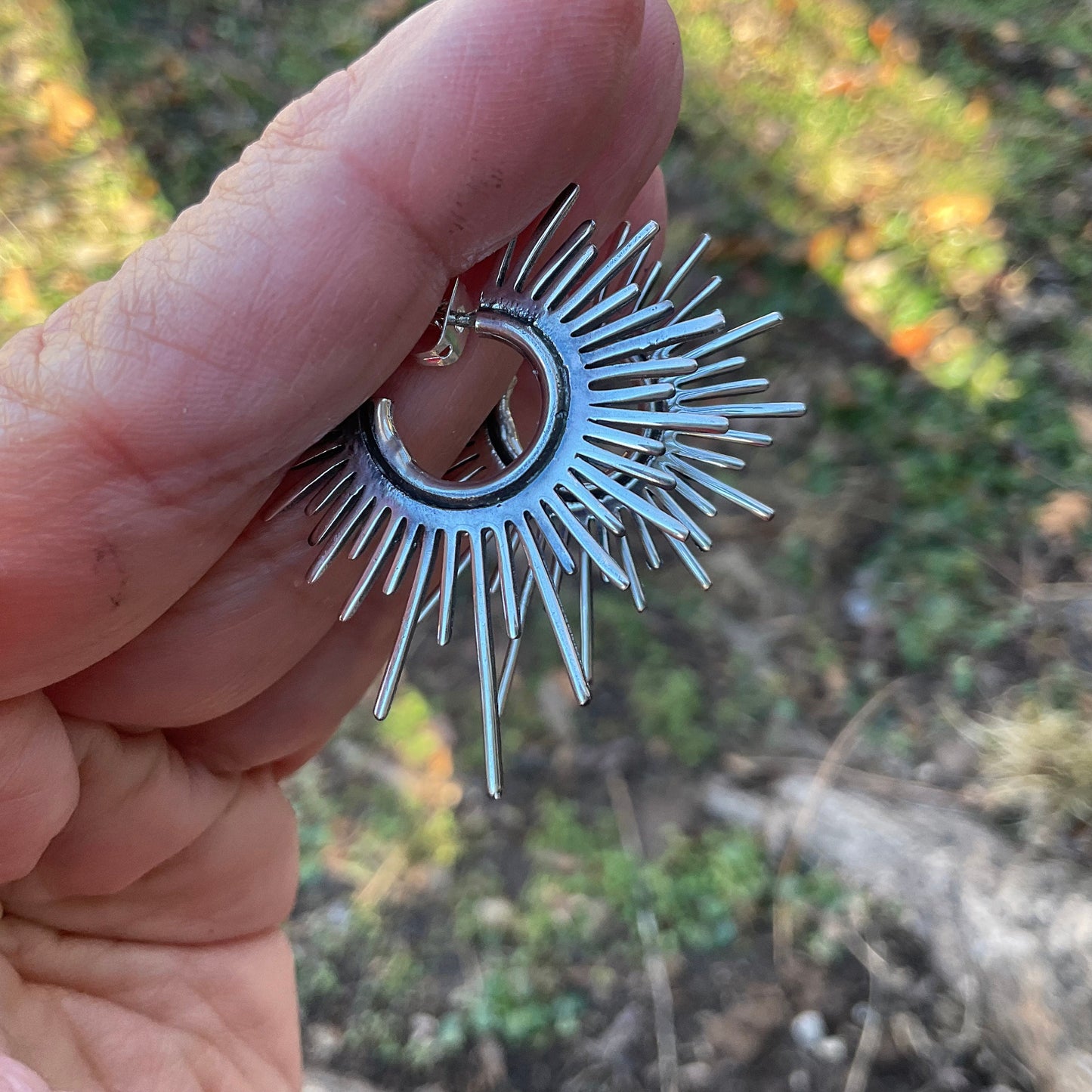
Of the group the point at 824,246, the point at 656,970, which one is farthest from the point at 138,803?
the point at 824,246

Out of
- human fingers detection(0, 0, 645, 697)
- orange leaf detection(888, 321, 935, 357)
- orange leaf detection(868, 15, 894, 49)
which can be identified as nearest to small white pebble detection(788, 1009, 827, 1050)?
human fingers detection(0, 0, 645, 697)

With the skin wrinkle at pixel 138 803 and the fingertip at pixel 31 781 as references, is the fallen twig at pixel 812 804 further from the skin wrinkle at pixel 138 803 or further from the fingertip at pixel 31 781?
the fingertip at pixel 31 781

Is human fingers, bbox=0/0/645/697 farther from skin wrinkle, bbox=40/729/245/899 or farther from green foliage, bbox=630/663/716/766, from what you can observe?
green foliage, bbox=630/663/716/766

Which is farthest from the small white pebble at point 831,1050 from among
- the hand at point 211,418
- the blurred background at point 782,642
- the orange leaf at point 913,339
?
the orange leaf at point 913,339

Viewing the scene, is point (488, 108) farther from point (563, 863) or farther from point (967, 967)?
point (967, 967)

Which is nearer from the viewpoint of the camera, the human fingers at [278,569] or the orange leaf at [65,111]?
the human fingers at [278,569]

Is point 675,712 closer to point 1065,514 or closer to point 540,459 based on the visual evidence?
point 1065,514

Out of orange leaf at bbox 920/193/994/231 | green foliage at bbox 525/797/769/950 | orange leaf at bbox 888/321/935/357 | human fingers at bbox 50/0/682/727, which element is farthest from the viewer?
orange leaf at bbox 920/193/994/231
